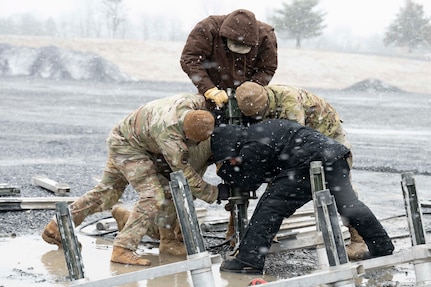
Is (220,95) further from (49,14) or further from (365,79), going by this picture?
(49,14)

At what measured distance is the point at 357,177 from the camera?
1337 cm

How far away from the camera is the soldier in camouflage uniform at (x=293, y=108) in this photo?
7.30m

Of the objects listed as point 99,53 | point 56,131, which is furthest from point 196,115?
point 99,53

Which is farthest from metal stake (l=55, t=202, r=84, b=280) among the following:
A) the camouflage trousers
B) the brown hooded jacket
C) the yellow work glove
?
the brown hooded jacket

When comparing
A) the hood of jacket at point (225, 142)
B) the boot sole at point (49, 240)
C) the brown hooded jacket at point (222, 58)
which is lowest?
the boot sole at point (49, 240)

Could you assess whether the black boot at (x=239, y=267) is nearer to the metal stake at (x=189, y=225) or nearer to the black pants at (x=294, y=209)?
the black pants at (x=294, y=209)

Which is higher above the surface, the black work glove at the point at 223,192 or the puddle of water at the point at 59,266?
the black work glove at the point at 223,192

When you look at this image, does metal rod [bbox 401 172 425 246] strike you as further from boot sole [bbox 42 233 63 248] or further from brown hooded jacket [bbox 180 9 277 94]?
boot sole [bbox 42 233 63 248]

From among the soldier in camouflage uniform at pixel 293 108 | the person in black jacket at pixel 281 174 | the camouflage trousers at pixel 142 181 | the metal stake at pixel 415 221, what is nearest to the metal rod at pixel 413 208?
the metal stake at pixel 415 221

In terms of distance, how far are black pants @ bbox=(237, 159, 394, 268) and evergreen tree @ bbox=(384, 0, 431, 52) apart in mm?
49676

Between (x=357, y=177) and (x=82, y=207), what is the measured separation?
20.9 ft

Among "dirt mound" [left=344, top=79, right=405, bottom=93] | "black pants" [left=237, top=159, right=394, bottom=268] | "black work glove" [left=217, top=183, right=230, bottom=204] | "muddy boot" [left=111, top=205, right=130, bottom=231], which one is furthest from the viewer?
"dirt mound" [left=344, top=79, right=405, bottom=93]

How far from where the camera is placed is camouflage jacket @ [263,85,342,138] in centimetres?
764

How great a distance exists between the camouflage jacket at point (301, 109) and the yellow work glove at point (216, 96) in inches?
15.0
